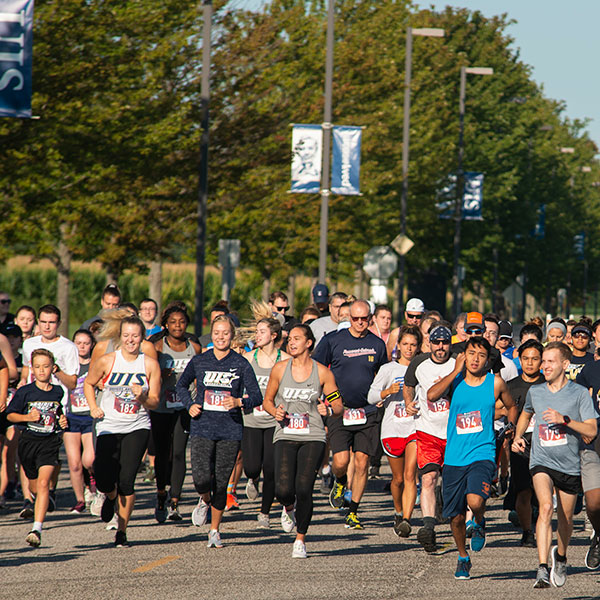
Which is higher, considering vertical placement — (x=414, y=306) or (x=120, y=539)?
(x=414, y=306)

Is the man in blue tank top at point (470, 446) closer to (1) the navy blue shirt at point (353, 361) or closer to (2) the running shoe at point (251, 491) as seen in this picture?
(1) the navy blue shirt at point (353, 361)

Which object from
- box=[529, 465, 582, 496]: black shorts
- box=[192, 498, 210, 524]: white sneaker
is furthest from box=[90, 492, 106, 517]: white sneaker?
box=[529, 465, 582, 496]: black shorts

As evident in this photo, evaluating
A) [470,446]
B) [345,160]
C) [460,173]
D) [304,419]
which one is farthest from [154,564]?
[460,173]

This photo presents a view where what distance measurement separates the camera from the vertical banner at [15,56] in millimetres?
15594

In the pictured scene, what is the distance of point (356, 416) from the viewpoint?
12508 mm

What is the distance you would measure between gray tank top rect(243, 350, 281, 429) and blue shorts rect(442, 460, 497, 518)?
2.87 meters

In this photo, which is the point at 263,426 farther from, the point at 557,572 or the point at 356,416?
the point at 557,572

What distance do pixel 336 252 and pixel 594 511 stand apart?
31062 millimetres

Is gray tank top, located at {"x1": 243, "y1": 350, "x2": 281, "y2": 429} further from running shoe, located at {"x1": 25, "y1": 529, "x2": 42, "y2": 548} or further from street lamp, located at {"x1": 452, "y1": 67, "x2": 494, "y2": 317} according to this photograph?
street lamp, located at {"x1": 452, "y1": 67, "x2": 494, "y2": 317}

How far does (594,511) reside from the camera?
995cm

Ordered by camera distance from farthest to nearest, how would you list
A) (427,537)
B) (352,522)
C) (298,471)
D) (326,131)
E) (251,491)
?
(326,131), (251,491), (352,522), (298,471), (427,537)

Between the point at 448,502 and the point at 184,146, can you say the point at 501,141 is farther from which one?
the point at 448,502

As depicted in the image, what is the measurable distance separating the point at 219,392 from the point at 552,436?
2.81 meters

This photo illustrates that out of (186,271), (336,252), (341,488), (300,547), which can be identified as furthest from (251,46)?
(186,271)
